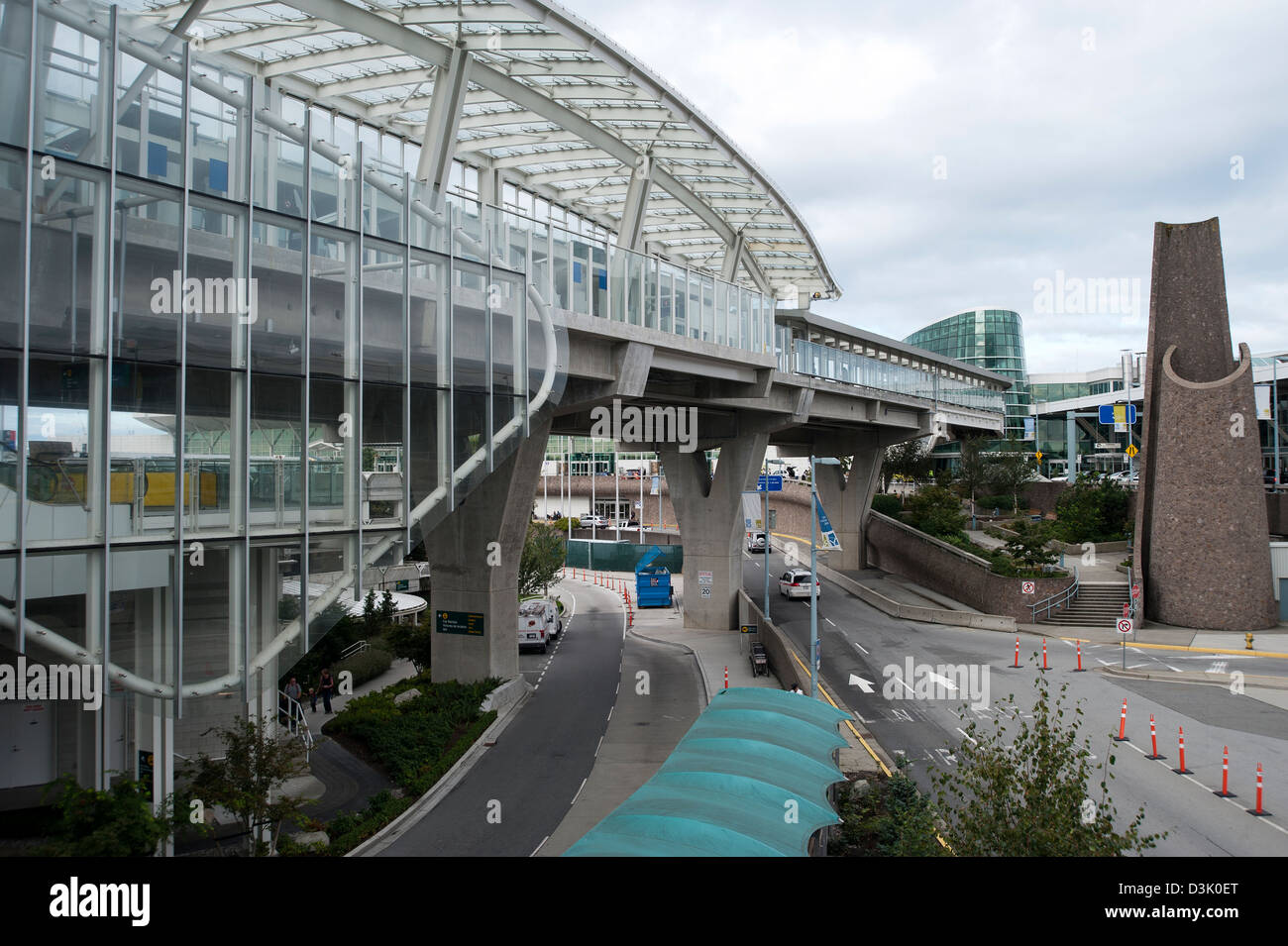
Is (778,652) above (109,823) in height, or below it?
below

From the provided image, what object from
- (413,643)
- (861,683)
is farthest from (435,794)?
(413,643)

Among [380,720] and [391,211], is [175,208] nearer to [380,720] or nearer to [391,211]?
[391,211]

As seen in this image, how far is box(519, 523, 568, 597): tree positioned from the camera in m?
37.6

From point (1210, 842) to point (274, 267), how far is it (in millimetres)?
17089

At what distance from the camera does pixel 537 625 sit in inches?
1304

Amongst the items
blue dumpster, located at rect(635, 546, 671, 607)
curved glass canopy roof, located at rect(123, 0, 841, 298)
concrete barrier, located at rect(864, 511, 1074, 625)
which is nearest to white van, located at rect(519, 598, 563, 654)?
blue dumpster, located at rect(635, 546, 671, 607)

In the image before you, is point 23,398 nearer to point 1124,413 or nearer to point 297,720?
point 297,720

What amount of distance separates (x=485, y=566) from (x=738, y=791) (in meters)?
14.5

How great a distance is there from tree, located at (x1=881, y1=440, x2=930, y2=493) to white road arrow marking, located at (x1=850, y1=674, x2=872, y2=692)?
143ft

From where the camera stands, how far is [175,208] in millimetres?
11406

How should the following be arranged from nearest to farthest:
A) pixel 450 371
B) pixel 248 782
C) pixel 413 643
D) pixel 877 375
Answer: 1. pixel 248 782
2. pixel 450 371
3. pixel 413 643
4. pixel 877 375

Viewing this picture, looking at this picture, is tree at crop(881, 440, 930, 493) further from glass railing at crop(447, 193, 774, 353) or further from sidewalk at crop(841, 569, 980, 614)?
glass railing at crop(447, 193, 774, 353)

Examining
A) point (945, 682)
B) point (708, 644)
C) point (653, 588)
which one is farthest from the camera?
point (653, 588)
